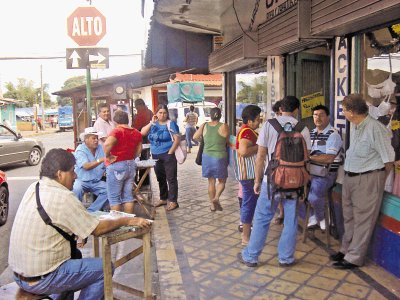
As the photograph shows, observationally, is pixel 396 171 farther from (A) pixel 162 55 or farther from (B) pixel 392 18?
(A) pixel 162 55

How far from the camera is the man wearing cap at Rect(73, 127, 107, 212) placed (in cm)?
534

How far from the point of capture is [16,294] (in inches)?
105

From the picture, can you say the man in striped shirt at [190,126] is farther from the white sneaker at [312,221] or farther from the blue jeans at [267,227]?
the blue jeans at [267,227]

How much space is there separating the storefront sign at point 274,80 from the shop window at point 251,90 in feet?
1.13

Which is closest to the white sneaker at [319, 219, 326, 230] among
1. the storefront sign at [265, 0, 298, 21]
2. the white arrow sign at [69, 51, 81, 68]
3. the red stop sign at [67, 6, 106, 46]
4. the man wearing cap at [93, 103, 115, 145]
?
the storefront sign at [265, 0, 298, 21]

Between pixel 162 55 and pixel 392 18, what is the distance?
6.84 meters

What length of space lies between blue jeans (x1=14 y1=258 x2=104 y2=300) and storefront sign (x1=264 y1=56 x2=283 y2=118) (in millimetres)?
4313

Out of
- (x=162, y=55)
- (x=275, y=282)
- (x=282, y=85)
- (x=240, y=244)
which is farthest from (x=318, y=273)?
(x=162, y=55)

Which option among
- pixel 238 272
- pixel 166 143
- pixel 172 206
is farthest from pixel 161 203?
pixel 238 272

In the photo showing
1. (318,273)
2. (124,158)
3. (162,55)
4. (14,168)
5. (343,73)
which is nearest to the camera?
(318,273)

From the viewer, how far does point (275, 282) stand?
3760 mm

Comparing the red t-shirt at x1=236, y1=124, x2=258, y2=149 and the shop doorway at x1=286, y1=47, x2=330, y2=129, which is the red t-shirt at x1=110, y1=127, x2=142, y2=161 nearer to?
the red t-shirt at x1=236, y1=124, x2=258, y2=149

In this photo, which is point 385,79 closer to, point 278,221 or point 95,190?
point 278,221

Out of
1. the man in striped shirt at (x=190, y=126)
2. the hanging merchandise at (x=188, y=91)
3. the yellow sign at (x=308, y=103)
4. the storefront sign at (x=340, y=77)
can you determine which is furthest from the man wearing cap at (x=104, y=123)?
the hanging merchandise at (x=188, y=91)
